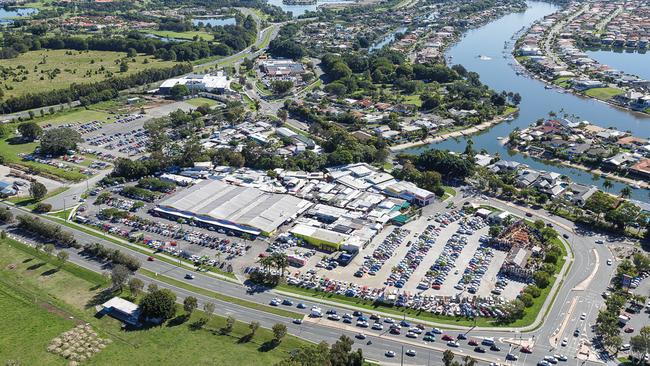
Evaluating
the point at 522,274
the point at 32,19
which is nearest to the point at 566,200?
the point at 522,274

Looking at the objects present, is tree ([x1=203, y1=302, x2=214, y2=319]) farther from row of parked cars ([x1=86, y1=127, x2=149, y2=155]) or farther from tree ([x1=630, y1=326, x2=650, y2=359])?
row of parked cars ([x1=86, y1=127, x2=149, y2=155])

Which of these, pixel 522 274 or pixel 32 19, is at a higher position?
pixel 32 19

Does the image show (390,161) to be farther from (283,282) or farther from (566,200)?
(283,282)

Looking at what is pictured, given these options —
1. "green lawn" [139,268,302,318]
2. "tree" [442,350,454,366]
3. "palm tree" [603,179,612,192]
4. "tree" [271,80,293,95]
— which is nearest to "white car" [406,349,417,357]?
"tree" [442,350,454,366]

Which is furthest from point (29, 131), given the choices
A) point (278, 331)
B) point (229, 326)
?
point (278, 331)

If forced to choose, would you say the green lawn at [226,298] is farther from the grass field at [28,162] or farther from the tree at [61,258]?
the grass field at [28,162]

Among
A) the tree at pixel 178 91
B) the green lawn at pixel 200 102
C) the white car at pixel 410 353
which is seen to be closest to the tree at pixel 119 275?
the white car at pixel 410 353
